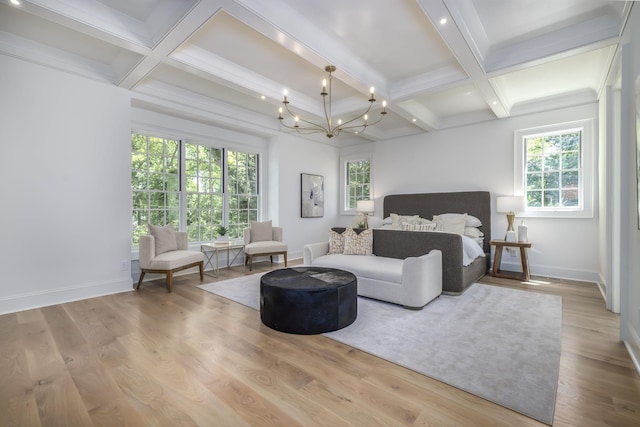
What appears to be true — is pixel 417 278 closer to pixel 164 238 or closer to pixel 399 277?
pixel 399 277

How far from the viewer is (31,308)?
10.6ft

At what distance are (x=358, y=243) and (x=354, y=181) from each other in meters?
3.58

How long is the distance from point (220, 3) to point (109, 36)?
4.26ft

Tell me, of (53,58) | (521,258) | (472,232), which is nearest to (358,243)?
(472,232)

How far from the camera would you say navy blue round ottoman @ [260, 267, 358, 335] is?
2590mm

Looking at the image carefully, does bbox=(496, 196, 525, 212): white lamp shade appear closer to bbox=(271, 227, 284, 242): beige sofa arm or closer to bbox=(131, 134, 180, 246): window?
bbox=(271, 227, 284, 242): beige sofa arm

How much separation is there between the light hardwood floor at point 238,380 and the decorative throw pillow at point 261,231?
104 inches

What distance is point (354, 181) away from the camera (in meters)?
7.55

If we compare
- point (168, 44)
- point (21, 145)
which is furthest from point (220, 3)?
point (21, 145)

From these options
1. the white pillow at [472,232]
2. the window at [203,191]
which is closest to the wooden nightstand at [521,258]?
the white pillow at [472,232]

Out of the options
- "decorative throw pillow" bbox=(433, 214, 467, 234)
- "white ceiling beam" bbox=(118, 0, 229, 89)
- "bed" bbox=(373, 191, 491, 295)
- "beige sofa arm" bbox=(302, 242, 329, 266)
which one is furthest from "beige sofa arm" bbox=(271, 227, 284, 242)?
"white ceiling beam" bbox=(118, 0, 229, 89)

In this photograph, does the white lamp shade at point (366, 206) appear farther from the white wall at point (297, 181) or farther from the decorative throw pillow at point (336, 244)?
the decorative throw pillow at point (336, 244)

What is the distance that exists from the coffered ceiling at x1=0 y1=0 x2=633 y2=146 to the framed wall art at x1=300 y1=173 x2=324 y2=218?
2182 mm

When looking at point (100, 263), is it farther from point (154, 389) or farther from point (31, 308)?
point (154, 389)
